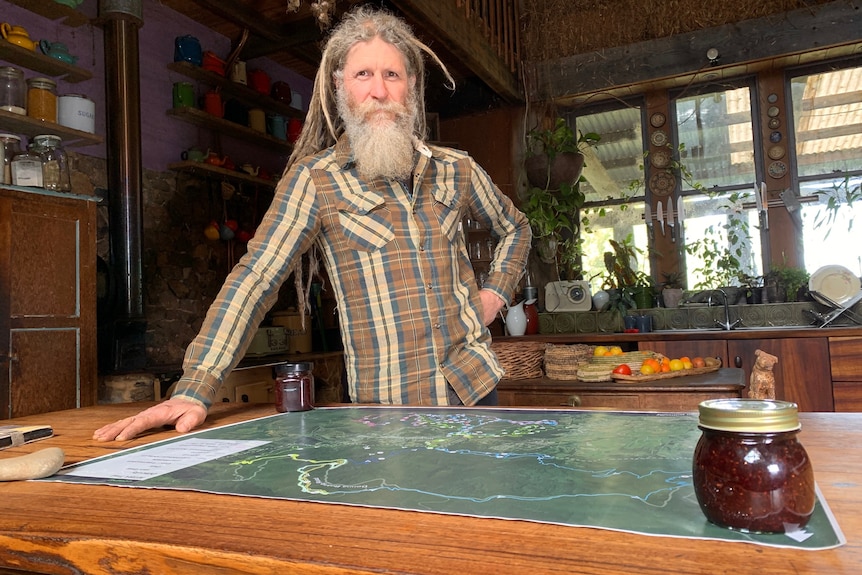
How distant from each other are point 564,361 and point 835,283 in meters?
1.90

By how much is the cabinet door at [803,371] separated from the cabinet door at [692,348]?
0.18 m

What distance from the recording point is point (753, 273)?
479 centimetres

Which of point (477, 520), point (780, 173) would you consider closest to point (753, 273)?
point (780, 173)

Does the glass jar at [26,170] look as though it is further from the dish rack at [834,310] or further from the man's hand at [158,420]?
the dish rack at [834,310]

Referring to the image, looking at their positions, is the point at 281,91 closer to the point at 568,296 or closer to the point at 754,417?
the point at 568,296

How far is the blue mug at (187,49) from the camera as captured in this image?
4.47 metres

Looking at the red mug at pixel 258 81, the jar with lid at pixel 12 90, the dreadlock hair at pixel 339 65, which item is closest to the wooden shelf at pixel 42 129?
the jar with lid at pixel 12 90

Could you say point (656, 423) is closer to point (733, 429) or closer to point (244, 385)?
point (733, 429)

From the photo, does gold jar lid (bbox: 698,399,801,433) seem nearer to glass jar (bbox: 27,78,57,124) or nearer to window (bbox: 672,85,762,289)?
glass jar (bbox: 27,78,57,124)

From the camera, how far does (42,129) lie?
3.47m

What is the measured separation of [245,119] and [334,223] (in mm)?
3576

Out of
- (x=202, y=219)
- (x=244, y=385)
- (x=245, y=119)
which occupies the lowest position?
(x=244, y=385)

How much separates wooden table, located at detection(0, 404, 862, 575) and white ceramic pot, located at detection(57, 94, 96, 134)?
3.25 m

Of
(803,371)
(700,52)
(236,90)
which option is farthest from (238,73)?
(803,371)
